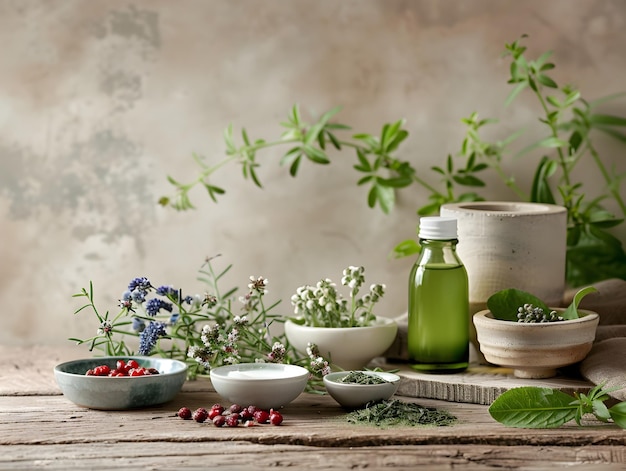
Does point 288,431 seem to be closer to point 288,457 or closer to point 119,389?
point 288,457

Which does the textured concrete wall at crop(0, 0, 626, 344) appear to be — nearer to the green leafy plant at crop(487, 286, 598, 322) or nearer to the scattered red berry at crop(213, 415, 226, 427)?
the green leafy plant at crop(487, 286, 598, 322)

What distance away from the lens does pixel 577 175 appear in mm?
1519

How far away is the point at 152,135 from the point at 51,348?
1.30 feet

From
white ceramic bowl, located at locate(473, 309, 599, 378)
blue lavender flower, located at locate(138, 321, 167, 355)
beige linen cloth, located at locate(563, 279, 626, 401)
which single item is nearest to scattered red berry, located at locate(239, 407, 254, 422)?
blue lavender flower, located at locate(138, 321, 167, 355)

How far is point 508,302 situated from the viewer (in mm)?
1178

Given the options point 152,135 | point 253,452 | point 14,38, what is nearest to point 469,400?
point 253,452

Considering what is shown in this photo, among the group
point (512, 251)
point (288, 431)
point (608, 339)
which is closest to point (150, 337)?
point (288, 431)

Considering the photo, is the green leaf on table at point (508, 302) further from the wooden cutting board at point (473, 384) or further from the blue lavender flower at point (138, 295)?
the blue lavender flower at point (138, 295)

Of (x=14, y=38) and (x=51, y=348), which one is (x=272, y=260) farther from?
(x=14, y=38)

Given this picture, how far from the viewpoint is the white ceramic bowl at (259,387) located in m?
1.07

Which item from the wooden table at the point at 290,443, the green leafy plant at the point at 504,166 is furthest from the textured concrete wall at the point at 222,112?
the wooden table at the point at 290,443

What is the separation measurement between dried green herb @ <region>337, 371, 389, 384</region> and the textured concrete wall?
428 mm

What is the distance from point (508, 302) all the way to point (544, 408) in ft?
0.58

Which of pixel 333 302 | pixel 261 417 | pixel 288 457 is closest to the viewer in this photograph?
pixel 288 457
